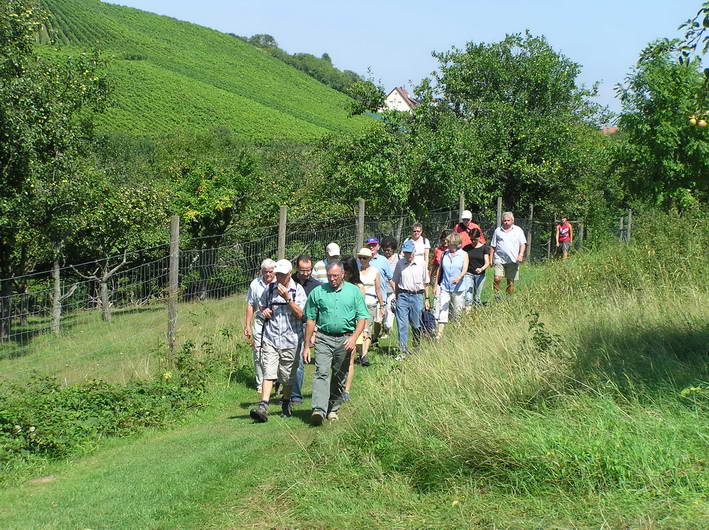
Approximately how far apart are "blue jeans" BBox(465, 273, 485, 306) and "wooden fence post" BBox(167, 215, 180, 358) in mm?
4212

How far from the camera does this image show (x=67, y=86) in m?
20.2

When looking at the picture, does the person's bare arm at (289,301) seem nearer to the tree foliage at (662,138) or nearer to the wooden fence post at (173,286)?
the wooden fence post at (173,286)

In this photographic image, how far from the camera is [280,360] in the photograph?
9.34 m

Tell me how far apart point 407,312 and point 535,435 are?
5.75 meters

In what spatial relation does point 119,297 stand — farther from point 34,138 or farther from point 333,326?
point 34,138

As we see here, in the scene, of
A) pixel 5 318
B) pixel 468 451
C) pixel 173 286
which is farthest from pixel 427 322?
pixel 468 451

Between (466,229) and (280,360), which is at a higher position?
(466,229)

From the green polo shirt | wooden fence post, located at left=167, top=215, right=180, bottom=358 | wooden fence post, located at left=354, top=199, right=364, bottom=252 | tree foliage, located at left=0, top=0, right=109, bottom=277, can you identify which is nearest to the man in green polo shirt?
the green polo shirt

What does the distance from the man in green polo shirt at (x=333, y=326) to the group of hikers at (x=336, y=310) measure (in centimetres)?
1

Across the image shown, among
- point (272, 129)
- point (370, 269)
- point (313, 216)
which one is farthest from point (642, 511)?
point (272, 129)

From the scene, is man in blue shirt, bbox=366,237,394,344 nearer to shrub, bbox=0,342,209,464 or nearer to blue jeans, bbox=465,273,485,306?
blue jeans, bbox=465,273,485,306

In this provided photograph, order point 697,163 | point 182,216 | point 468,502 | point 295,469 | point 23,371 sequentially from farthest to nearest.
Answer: point 182,216 < point 697,163 < point 23,371 < point 295,469 < point 468,502

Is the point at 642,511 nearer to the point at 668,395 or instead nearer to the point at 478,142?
the point at 668,395

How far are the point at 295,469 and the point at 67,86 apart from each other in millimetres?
16253
